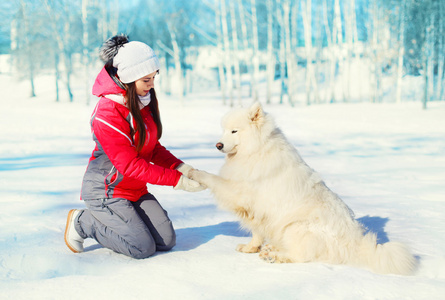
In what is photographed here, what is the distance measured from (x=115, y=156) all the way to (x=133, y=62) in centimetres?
64

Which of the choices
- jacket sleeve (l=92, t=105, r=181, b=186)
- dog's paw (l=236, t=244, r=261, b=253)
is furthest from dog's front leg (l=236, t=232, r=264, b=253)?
jacket sleeve (l=92, t=105, r=181, b=186)

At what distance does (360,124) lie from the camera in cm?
1197

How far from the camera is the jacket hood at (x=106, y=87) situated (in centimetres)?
251

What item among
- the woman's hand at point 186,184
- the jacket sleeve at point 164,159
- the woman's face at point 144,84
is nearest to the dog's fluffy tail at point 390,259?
the woman's hand at point 186,184

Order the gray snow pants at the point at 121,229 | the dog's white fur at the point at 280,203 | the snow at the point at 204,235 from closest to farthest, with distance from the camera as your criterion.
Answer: the snow at the point at 204,235 < the dog's white fur at the point at 280,203 < the gray snow pants at the point at 121,229

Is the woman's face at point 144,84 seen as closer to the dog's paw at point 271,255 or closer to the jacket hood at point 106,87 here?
the jacket hood at point 106,87

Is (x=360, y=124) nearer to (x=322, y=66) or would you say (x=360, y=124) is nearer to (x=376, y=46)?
(x=376, y=46)

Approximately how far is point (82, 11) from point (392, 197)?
20.8 metres

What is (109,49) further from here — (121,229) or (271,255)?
(271,255)

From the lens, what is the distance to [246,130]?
2.66 meters

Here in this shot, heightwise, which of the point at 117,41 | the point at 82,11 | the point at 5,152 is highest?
the point at 82,11

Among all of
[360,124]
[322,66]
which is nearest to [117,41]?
[360,124]

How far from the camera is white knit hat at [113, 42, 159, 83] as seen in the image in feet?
8.18

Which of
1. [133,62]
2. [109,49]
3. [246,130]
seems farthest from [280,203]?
[109,49]
